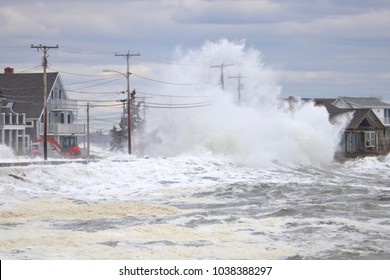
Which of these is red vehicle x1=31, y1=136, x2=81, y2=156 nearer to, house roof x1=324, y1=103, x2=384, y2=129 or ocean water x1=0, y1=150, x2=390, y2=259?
ocean water x1=0, y1=150, x2=390, y2=259

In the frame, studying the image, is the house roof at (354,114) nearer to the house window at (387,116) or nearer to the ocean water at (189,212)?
the house window at (387,116)

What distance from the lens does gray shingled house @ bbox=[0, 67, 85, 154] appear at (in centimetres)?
5709

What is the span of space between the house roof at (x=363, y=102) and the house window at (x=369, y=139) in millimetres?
9135

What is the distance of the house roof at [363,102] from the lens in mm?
81125

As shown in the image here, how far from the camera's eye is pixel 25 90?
6425 centimetres

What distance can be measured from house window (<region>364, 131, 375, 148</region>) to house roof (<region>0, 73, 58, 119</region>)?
27.2 m

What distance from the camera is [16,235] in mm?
17188

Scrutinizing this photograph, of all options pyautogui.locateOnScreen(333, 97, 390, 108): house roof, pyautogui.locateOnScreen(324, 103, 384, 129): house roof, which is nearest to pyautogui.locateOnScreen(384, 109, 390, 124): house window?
pyautogui.locateOnScreen(333, 97, 390, 108): house roof

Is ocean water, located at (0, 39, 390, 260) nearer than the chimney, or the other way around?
ocean water, located at (0, 39, 390, 260)

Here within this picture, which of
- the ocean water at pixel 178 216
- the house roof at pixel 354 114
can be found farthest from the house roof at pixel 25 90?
the ocean water at pixel 178 216

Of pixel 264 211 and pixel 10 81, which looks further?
pixel 10 81

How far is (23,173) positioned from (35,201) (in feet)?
17.5

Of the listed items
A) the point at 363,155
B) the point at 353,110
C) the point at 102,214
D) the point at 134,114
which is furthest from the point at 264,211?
the point at 134,114

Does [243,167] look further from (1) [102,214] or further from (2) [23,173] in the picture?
A: (1) [102,214]
